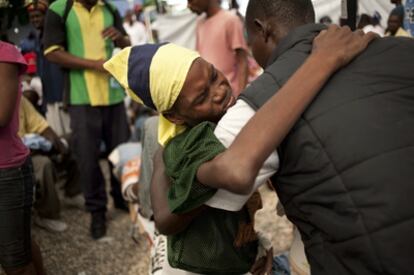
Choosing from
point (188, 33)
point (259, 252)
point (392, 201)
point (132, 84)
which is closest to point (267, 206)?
point (259, 252)

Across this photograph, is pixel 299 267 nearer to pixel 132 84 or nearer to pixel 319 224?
pixel 319 224

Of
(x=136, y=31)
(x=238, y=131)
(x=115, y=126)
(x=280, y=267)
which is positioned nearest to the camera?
(x=238, y=131)

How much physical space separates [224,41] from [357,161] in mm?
3153

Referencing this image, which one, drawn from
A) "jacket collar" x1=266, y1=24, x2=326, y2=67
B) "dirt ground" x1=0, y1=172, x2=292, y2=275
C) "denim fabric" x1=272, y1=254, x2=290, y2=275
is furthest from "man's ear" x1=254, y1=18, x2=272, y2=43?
"dirt ground" x1=0, y1=172, x2=292, y2=275

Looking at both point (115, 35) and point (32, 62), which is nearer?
point (115, 35)

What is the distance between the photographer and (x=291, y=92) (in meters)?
1.04

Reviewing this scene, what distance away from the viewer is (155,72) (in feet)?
4.66

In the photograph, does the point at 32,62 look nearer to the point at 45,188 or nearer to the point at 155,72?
the point at 45,188

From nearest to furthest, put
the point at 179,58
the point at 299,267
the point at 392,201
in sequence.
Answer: the point at 392,201 < the point at 179,58 < the point at 299,267

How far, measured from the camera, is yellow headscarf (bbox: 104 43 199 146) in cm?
142

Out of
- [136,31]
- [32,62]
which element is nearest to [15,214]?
[32,62]

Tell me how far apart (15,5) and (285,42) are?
2.61 m

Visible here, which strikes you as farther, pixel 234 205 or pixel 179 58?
pixel 179 58

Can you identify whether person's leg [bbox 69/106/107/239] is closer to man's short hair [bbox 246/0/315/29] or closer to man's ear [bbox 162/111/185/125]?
man's ear [bbox 162/111/185/125]
